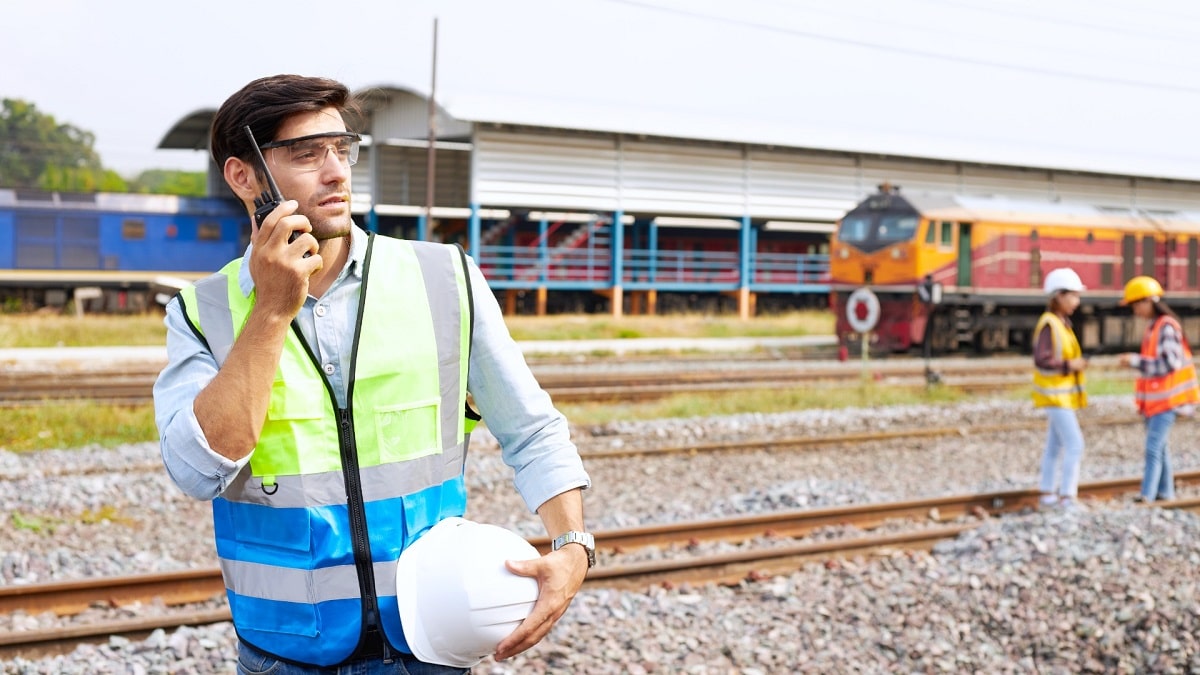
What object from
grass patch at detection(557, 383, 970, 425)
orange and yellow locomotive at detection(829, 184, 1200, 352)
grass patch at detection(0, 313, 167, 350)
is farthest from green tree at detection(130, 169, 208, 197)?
grass patch at detection(557, 383, 970, 425)

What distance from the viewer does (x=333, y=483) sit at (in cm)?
201

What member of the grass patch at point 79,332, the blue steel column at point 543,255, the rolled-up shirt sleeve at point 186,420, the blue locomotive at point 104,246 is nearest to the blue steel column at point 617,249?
the blue steel column at point 543,255

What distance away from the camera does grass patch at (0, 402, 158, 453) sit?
10.3 metres

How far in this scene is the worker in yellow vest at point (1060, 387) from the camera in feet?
26.1

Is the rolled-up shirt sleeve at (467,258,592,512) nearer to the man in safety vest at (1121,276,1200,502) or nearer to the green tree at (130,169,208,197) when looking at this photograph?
the man in safety vest at (1121,276,1200,502)

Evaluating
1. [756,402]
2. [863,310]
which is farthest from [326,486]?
[863,310]

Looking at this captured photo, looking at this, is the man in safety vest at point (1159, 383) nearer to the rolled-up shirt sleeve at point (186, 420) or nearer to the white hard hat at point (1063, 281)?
the white hard hat at point (1063, 281)

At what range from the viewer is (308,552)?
199 cm

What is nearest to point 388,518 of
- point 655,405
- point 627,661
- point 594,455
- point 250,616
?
point 250,616

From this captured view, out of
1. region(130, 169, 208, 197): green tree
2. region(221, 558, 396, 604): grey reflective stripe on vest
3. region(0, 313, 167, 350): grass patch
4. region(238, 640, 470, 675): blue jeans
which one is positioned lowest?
region(0, 313, 167, 350): grass patch

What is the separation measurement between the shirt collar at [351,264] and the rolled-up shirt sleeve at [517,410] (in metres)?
0.24

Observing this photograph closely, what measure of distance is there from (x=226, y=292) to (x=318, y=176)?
0.29 meters

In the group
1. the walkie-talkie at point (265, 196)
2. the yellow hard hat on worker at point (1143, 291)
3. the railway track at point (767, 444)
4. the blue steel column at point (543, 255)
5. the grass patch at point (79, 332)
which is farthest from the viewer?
the blue steel column at point (543, 255)

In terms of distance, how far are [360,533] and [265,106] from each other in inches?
32.2
